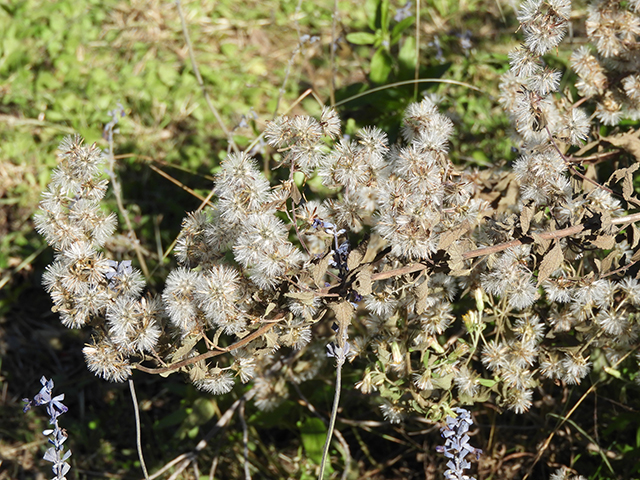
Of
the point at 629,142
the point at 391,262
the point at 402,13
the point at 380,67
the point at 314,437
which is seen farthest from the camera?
the point at 402,13

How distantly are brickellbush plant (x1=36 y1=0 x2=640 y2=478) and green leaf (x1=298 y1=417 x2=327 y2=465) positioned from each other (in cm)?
47

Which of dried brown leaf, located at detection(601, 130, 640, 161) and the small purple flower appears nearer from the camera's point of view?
dried brown leaf, located at detection(601, 130, 640, 161)

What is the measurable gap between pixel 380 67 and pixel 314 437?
1.52 metres

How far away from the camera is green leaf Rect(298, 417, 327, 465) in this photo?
2143 mm

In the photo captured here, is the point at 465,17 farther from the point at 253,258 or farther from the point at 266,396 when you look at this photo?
the point at 253,258

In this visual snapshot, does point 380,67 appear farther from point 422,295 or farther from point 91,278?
point 91,278

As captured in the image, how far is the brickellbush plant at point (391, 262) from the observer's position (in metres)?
1.41

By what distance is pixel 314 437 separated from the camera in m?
2.16

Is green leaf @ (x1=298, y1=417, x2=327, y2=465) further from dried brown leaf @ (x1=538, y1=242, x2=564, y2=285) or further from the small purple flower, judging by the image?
the small purple flower

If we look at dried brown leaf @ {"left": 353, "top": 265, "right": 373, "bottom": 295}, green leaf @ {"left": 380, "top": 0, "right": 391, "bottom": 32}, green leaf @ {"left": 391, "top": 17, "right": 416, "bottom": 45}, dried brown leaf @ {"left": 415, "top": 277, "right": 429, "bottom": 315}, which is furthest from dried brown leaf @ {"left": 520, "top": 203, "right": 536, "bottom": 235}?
green leaf @ {"left": 380, "top": 0, "right": 391, "bottom": 32}

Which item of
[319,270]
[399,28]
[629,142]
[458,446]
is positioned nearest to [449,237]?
[319,270]

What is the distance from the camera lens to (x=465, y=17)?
363 cm

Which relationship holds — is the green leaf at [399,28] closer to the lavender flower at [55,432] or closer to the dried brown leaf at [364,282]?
the dried brown leaf at [364,282]

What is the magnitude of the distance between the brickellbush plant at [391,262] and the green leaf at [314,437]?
47 cm
